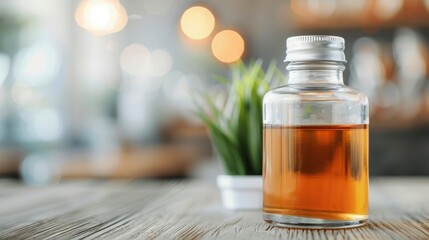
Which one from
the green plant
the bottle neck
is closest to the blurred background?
the green plant

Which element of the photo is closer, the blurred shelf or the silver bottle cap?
the silver bottle cap

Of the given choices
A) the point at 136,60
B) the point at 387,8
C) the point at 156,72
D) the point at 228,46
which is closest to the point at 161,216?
the point at 387,8

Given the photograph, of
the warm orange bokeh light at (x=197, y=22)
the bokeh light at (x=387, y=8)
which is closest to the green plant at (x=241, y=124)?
the bokeh light at (x=387, y=8)

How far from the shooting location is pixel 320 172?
0.84 meters

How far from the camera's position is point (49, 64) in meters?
5.14

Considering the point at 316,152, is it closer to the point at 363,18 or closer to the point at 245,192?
the point at 245,192

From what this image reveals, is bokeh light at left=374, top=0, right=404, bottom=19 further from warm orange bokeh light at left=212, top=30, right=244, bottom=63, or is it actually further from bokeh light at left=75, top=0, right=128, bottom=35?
bokeh light at left=75, top=0, right=128, bottom=35

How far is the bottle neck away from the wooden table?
174mm

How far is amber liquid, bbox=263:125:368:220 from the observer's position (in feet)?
2.76

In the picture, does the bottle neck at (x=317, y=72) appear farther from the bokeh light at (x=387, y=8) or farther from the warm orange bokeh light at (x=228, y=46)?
the warm orange bokeh light at (x=228, y=46)

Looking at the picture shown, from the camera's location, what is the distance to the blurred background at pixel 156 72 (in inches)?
137

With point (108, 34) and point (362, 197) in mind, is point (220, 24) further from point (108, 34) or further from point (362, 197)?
point (362, 197)

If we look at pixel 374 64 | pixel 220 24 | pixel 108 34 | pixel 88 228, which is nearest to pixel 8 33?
pixel 108 34

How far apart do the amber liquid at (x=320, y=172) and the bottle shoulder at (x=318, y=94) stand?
3 cm
